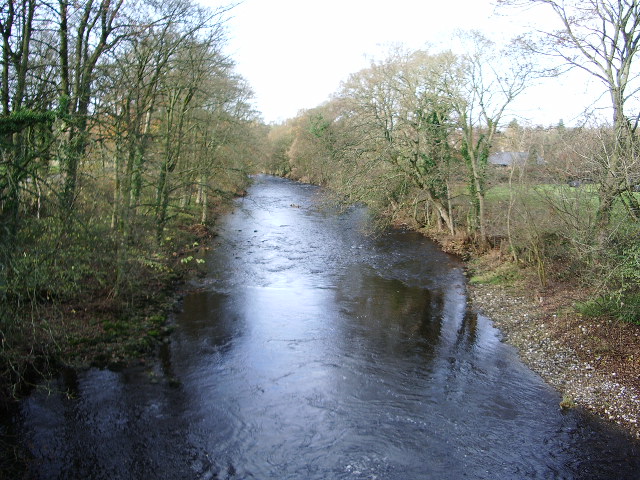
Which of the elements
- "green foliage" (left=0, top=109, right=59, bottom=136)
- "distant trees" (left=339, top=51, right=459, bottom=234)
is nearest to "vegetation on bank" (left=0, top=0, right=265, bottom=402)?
"green foliage" (left=0, top=109, right=59, bottom=136)

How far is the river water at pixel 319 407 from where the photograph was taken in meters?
7.92

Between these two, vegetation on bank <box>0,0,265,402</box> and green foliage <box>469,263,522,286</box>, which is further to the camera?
green foliage <box>469,263,522,286</box>

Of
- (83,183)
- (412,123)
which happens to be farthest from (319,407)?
(412,123)

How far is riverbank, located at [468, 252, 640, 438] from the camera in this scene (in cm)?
1014

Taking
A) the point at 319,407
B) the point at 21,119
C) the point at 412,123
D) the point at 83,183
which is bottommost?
the point at 319,407

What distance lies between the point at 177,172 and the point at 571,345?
14.3 metres

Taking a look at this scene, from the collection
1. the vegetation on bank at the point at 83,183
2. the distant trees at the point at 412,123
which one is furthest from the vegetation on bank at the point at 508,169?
the vegetation on bank at the point at 83,183

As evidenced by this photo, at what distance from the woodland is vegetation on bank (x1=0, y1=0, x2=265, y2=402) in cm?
7

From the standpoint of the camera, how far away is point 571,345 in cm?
1266

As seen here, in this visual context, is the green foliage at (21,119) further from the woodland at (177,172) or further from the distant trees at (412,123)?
the distant trees at (412,123)

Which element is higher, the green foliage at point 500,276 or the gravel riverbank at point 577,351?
the green foliage at point 500,276

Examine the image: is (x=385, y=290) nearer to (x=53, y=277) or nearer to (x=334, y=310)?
(x=334, y=310)

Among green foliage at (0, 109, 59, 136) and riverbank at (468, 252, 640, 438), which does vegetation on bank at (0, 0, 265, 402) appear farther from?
riverbank at (468, 252, 640, 438)

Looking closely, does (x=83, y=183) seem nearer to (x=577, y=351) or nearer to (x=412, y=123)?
(x=577, y=351)
